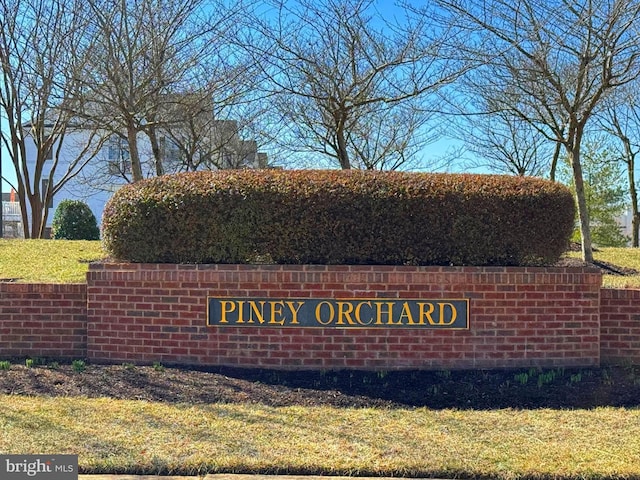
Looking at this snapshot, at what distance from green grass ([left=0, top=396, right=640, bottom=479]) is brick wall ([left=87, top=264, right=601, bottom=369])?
3.40 ft

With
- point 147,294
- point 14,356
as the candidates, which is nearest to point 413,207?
point 147,294

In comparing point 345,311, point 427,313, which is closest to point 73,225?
point 345,311

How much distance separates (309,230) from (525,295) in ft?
7.40

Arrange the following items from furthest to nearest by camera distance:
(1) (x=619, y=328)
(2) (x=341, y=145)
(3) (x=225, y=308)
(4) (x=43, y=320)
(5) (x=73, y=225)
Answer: (5) (x=73, y=225) < (2) (x=341, y=145) < (4) (x=43, y=320) < (1) (x=619, y=328) < (3) (x=225, y=308)

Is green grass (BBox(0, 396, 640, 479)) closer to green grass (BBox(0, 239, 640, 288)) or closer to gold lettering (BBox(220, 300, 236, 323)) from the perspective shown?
gold lettering (BBox(220, 300, 236, 323))

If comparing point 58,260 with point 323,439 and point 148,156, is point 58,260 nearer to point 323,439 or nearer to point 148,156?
point 323,439

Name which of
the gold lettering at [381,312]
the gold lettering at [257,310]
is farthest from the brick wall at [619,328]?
the gold lettering at [257,310]

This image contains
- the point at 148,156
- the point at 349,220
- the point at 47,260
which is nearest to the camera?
the point at 349,220

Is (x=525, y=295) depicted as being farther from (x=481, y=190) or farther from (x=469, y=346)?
(x=481, y=190)

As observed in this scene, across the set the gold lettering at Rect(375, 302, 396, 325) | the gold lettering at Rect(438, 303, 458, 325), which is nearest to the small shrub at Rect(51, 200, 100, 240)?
the gold lettering at Rect(375, 302, 396, 325)

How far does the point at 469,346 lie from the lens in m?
6.24

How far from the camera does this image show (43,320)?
22.1ft

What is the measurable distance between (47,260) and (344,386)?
238 inches

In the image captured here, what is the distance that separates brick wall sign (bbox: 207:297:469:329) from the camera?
621cm
